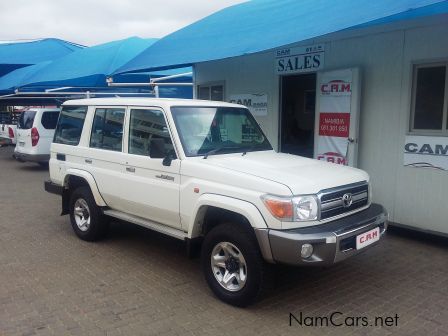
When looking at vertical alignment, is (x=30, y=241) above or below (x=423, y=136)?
below

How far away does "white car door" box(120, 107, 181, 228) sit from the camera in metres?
4.48

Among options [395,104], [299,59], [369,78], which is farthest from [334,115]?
[299,59]

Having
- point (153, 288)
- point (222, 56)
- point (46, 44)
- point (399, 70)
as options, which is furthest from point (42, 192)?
point (46, 44)

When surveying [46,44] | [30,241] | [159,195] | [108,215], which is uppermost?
[46,44]

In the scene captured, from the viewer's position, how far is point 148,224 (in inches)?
194

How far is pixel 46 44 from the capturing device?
2088 cm

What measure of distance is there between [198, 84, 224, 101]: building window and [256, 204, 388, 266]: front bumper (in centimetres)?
562

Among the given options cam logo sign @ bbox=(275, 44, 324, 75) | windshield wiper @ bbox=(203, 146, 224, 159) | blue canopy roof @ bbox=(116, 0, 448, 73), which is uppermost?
blue canopy roof @ bbox=(116, 0, 448, 73)

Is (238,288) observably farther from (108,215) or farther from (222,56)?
(222,56)

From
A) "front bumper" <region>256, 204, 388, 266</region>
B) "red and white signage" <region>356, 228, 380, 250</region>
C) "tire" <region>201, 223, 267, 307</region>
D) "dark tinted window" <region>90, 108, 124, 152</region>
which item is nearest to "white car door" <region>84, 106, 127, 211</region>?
"dark tinted window" <region>90, 108, 124, 152</region>

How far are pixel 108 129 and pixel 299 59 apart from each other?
3481mm

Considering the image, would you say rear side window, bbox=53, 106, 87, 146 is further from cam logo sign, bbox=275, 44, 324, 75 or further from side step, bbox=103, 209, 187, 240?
cam logo sign, bbox=275, 44, 324, 75

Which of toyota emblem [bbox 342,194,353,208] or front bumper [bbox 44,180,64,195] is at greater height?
toyota emblem [bbox 342,194,353,208]

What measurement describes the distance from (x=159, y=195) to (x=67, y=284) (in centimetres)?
134
